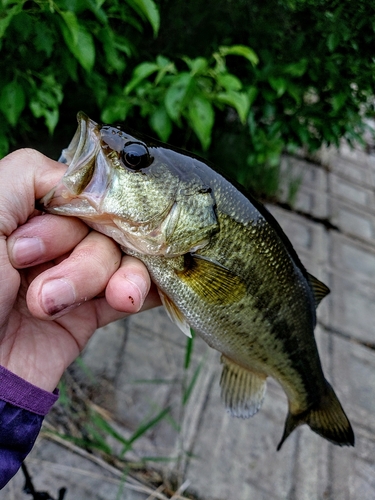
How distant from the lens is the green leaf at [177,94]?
1899 millimetres

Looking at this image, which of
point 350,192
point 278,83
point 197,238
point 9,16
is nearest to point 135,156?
point 197,238

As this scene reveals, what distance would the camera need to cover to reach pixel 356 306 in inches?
124

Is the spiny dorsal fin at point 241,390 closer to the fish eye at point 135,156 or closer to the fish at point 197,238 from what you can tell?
the fish at point 197,238

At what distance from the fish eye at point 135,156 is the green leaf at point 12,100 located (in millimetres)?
854

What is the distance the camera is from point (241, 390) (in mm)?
1477

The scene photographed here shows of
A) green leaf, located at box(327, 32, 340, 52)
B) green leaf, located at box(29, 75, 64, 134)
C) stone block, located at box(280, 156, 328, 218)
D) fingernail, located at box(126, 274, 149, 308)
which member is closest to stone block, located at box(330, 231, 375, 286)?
stone block, located at box(280, 156, 328, 218)

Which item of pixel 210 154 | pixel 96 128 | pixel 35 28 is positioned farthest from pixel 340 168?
pixel 96 128

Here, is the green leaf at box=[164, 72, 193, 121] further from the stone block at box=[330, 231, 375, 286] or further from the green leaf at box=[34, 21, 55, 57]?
the stone block at box=[330, 231, 375, 286]

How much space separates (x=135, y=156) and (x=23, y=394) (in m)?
0.66

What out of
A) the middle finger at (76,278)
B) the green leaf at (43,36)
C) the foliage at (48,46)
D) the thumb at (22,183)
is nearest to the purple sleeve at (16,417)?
the middle finger at (76,278)

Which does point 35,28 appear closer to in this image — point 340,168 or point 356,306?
point 356,306

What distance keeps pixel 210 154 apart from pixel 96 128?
260 cm

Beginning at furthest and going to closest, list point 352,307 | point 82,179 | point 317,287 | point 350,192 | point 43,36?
point 350,192, point 352,307, point 43,36, point 317,287, point 82,179

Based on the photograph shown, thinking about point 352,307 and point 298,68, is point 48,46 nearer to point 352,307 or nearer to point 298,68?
point 298,68
